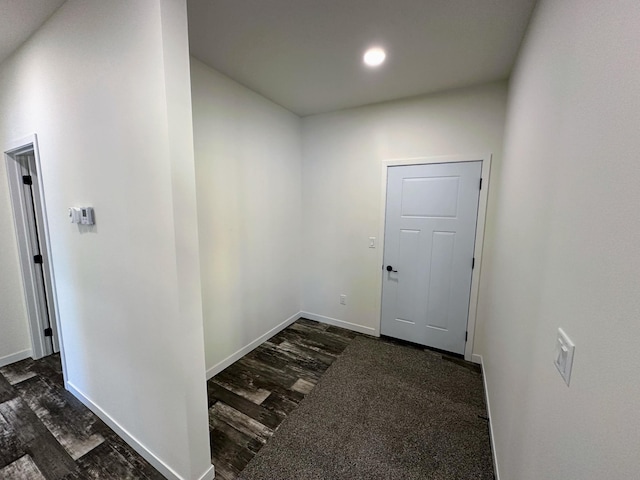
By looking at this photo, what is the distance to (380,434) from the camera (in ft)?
5.78

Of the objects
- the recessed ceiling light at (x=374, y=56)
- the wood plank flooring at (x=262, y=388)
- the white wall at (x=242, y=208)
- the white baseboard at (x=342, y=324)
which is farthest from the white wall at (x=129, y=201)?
the white baseboard at (x=342, y=324)

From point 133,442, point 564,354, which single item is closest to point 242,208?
point 133,442

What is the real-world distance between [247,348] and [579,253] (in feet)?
9.06

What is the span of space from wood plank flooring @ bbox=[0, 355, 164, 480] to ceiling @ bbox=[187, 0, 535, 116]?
274 cm

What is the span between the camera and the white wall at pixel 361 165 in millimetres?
2428

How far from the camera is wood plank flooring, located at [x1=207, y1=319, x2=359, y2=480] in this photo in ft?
5.49

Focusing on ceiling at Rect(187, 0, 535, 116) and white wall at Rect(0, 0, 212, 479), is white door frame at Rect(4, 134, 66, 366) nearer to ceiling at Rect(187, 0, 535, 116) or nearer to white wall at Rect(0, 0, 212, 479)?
white wall at Rect(0, 0, 212, 479)

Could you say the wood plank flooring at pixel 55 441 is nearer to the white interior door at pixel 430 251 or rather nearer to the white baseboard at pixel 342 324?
the white baseboard at pixel 342 324

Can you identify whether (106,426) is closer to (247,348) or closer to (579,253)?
(247,348)

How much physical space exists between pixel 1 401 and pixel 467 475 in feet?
11.2

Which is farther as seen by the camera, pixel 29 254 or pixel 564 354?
pixel 29 254

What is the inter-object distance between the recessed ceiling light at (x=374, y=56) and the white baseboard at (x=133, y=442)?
288 centimetres

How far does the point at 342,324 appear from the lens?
334 centimetres

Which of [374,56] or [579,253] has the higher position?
[374,56]
